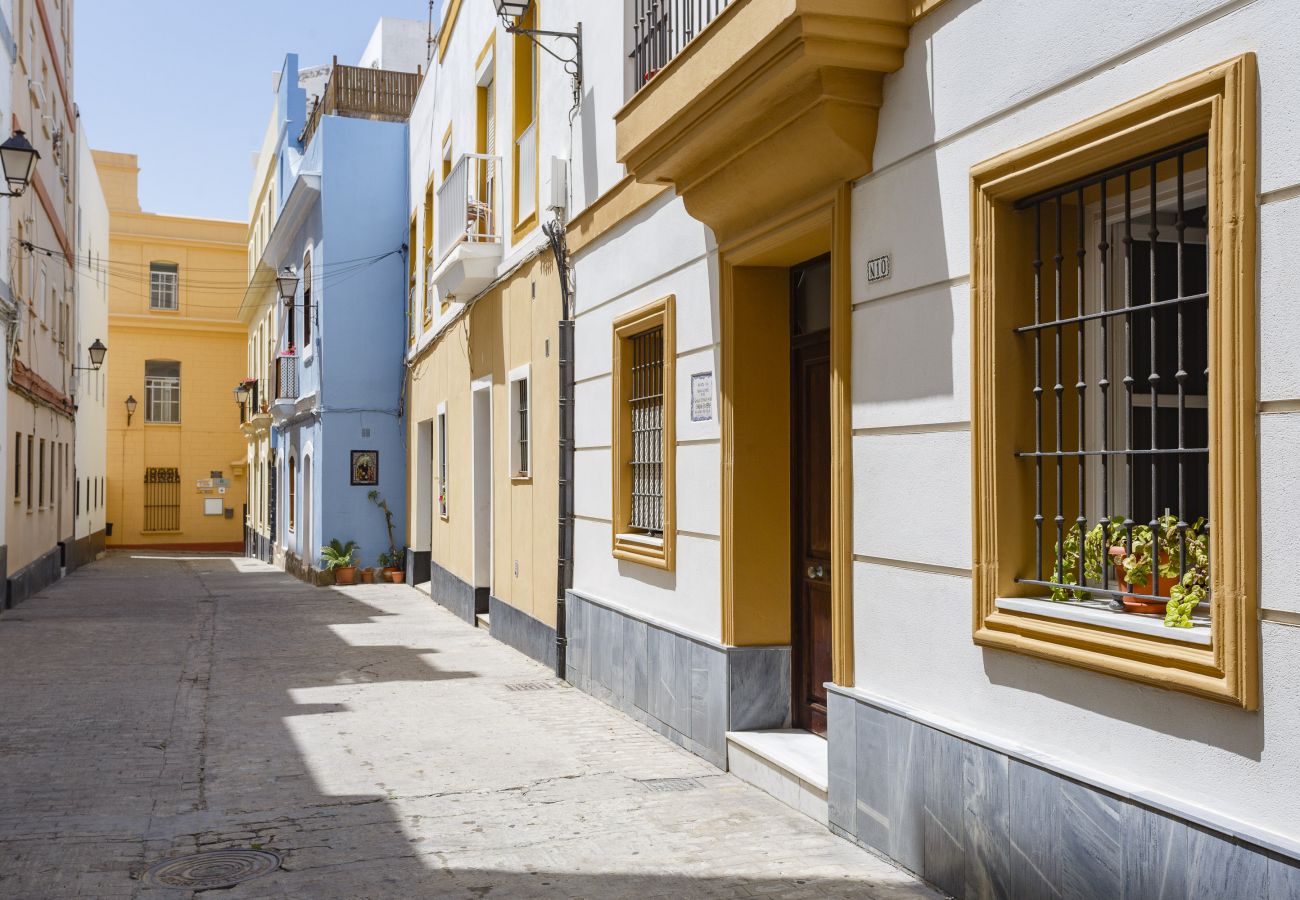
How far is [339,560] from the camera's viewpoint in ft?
66.7

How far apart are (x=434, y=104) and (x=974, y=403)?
13.9 m

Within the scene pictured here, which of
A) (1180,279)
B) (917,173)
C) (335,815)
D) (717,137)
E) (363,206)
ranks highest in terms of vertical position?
(363,206)

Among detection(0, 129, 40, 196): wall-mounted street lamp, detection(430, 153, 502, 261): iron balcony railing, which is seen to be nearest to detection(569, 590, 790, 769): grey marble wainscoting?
detection(430, 153, 502, 261): iron balcony railing

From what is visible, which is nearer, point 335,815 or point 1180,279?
point 1180,279

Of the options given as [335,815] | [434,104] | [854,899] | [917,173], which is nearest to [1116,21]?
[917,173]

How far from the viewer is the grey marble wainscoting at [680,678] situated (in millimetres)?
6883

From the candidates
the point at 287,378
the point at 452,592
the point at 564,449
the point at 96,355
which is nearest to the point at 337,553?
the point at 452,592

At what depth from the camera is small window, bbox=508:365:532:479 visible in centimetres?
1184

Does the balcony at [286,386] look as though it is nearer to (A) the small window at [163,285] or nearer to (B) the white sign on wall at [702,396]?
(A) the small window at [163,285]

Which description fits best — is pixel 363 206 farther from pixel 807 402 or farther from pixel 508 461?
pixel 807 402

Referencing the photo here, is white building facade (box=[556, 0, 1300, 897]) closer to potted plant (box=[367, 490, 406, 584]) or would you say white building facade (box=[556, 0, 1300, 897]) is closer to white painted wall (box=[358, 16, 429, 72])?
potted plant (box=[367, 490, 406, 584])

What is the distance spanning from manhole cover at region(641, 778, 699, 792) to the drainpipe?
3.36 metres

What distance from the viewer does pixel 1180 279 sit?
3.68 metres

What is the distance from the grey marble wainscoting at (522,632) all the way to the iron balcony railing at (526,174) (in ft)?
12.2
